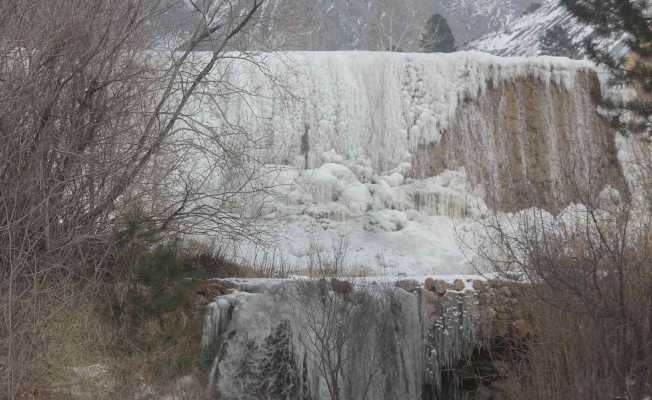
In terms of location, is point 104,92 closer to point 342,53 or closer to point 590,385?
point 590,385

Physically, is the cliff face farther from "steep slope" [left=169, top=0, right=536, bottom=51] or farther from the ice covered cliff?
"steep slope" [left=169, top=0, right=536, bottom=51]

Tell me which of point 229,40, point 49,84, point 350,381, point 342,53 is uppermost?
point 342,53

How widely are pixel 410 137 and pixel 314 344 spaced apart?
8674 mm

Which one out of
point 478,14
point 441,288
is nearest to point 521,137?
point 441,288

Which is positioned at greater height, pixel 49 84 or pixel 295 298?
pixel 49 84

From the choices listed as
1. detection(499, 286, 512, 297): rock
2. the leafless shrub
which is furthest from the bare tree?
the leafless shrub

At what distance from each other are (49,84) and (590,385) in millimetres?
4757

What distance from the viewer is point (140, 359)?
Answer: 20.2 feet

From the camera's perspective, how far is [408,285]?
7586mm

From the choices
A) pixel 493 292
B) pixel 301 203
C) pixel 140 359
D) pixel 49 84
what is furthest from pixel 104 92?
pixel 301 203

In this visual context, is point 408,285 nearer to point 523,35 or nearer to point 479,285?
point 479,285

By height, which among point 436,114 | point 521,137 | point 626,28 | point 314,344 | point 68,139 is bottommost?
point 314,344

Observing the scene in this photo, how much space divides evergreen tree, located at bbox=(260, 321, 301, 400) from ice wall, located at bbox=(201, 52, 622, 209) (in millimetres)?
7492

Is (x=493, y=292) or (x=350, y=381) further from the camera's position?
(x=493, y=292)
